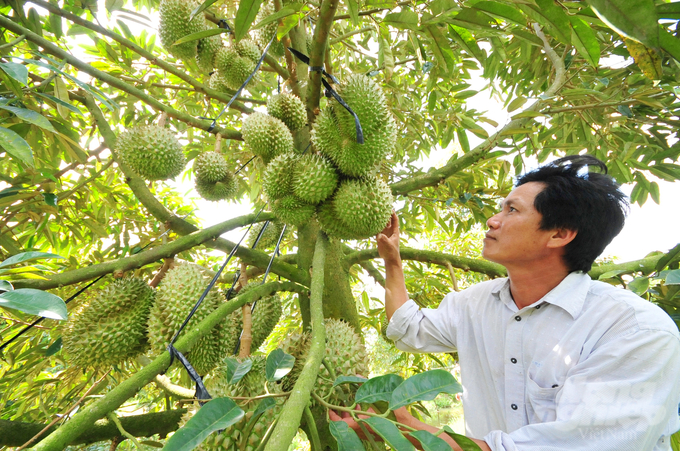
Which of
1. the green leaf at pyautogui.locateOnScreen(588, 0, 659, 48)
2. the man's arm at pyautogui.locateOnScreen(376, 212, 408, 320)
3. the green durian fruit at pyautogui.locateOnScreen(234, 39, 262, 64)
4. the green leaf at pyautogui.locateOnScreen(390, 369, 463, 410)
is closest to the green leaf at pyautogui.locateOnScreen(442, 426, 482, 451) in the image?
the green leaf at pyautogui.locateOnScreen(390, 369, 463, 410)

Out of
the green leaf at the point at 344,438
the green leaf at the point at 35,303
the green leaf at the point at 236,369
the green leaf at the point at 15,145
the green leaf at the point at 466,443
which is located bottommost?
the green leaf at the point at 466,443

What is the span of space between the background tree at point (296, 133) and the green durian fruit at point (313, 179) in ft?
0.63

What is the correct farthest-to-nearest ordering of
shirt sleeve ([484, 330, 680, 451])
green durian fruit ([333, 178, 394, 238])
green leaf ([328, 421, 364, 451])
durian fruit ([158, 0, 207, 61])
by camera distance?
durian fruit ([158, 0, 207, 61])
green durian fruit ([333, 178, 394, 238])
shirt sleeve ([484, 330, 680, 451])
green leaf ([328, 421, 364, 451])

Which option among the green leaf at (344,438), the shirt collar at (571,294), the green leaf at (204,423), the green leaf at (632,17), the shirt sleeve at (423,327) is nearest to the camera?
the green leaf at (632,17)

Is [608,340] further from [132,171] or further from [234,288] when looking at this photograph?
[132,171]

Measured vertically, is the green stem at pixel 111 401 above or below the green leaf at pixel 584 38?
below

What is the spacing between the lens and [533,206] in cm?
145

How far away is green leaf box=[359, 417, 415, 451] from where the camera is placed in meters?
0.60

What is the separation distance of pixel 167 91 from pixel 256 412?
3101 mm

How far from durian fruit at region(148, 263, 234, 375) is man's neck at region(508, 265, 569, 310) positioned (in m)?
1.12

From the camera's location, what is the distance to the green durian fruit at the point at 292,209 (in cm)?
147

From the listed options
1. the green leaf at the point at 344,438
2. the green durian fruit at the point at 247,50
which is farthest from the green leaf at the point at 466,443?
the green durian fruit at the point at 247,50

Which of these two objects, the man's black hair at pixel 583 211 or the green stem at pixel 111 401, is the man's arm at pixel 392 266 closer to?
the man's black hair at pixel 583 211

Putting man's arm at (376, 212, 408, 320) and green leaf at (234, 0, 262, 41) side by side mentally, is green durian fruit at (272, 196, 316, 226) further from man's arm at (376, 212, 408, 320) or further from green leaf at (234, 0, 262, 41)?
green leaf at (234, 0, 262, 41)
